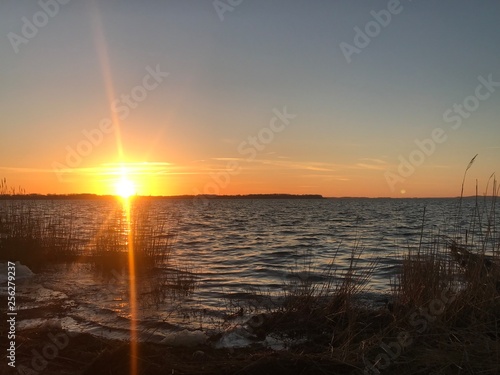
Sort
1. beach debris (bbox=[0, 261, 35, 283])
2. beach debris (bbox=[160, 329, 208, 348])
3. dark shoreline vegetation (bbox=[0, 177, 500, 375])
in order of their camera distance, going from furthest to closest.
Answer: beach debris (bbox=[0, 261, 35, 283]) < beach debris (bbox=[160, 329, 208, 348]) < dark shoreline vegetation (bbox=[0, 177, 500, 375])

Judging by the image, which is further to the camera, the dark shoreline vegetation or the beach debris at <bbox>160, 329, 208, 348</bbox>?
the beach debris at <bbox>160, 329, 208, 348</bbox>

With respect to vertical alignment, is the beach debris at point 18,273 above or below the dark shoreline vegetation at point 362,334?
below

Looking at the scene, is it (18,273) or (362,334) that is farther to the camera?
(18,273)

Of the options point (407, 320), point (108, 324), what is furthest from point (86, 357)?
point (407, 320)

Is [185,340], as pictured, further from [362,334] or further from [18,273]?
[18,273]

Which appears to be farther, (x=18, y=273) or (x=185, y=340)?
(x=18, y=273)

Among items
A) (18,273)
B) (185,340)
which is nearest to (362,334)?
(185,340)

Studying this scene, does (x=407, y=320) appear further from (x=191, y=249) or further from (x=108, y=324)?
(x=191, y=249)

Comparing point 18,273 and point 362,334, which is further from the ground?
point 362,334

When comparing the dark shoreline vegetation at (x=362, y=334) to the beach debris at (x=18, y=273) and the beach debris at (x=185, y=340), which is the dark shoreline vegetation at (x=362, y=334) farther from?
the beach debris at (x=18, y=273)

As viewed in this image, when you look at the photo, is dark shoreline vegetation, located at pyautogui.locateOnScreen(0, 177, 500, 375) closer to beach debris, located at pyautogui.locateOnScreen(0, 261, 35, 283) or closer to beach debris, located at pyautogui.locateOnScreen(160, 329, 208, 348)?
beach debris, located at pyautogui.locateOnScreen(160, 329, 208, 348)

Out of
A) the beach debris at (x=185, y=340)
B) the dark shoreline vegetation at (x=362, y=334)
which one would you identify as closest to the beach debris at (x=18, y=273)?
the dark shoreline vegetation at (x=362, y=334)

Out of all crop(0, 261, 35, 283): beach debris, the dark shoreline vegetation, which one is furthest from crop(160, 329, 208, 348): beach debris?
crop(0, 261, 35, 283): beach debris

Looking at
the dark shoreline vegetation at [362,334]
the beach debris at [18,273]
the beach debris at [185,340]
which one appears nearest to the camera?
the dark shoreline vegetation at [362,334]
